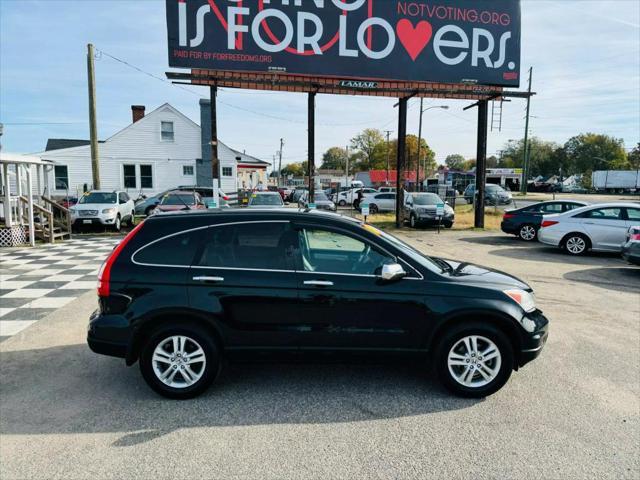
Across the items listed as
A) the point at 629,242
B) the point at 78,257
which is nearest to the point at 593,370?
the point at 629,242

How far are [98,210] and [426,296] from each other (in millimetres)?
16672

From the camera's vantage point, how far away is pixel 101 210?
17.7m

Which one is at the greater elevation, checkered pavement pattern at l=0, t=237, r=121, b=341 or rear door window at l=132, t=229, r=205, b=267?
rear door window at l=132, t=229, r=205, b=267

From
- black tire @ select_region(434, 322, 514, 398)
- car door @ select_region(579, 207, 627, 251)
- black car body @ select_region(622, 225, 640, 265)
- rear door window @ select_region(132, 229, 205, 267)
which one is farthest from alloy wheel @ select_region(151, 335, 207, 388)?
car door @ select_region(579, 207, 627, 251)

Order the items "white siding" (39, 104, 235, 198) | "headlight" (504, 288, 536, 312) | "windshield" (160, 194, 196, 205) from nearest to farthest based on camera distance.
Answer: "headlight" (504, 288, 536, 312) < "windshield" (160, 194, 196, 205) < "white siding" (39, 104, 235, 198)

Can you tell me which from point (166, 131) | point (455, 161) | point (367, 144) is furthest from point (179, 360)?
point (455, 161)

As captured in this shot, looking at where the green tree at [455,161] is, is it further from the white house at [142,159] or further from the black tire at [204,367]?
the black tire at [204,367]

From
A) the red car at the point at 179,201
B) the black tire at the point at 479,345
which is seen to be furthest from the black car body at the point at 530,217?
the black tire at the point at 479,345

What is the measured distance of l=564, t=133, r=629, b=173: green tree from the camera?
93.9 meters

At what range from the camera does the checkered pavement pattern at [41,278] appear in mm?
6794

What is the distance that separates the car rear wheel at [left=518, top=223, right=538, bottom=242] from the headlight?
12.7 metres

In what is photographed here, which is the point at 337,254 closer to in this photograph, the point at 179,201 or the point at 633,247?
the point at 633,247

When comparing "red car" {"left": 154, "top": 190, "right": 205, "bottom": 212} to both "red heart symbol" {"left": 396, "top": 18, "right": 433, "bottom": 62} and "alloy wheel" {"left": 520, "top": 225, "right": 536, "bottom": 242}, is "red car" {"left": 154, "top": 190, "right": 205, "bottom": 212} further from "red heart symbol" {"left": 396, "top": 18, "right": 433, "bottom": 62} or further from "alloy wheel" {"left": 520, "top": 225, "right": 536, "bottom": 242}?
"alloy wheel" {"left": 520, "top": 225, "right": 536, "bottom": 242}

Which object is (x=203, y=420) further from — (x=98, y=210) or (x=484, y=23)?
(x=484, y=23)
